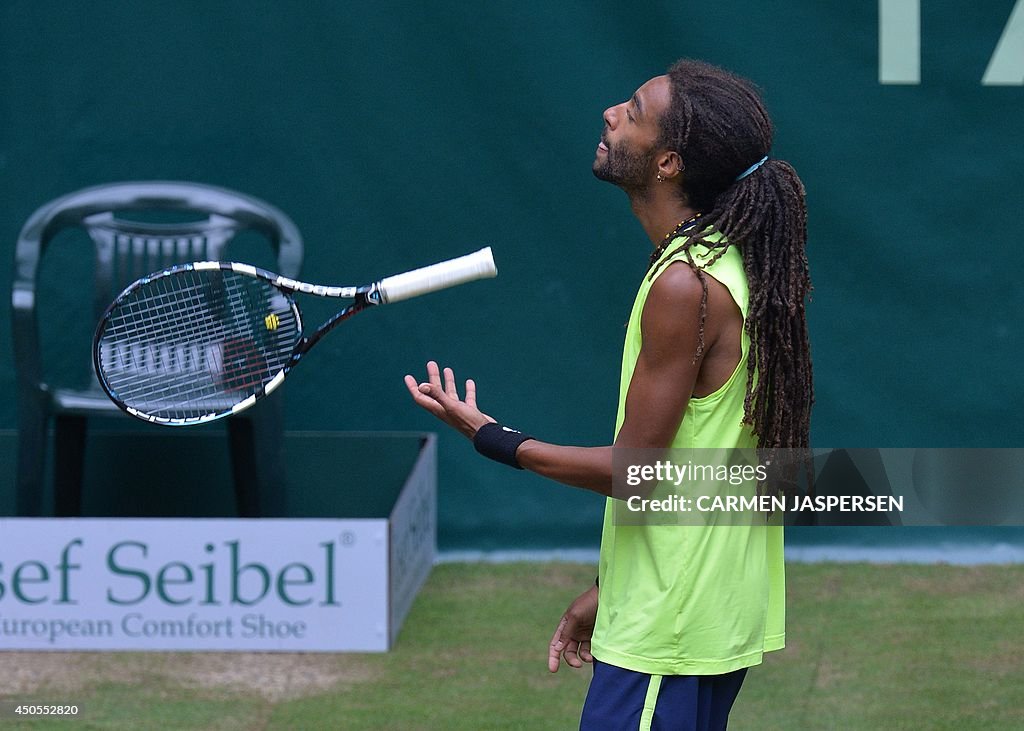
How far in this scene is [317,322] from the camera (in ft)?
13.3

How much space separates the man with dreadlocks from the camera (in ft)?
5.82

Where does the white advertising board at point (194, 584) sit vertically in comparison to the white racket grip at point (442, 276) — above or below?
below

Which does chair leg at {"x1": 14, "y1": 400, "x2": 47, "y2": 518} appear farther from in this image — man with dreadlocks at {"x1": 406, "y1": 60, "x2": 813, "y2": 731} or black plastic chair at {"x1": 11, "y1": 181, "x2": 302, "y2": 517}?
man with dreadlocks at {"x1": 406, "y1": 60, "x2": 813, "y2": 731}

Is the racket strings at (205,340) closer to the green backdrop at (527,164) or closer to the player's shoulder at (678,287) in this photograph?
the green backdrop at (527,164)

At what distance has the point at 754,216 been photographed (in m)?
1.84

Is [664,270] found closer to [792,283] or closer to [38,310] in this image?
[792,283]

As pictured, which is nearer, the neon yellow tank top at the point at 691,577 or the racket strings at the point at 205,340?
the neon yellow tank top at the point at 691,577

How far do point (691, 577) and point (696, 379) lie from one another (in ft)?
0.83

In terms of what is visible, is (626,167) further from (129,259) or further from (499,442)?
(129,259)

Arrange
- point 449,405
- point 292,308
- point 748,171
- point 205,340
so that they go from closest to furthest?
point 748,171, point 449,405, point 292,308, point 205,340

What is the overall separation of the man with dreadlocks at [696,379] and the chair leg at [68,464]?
2508mm

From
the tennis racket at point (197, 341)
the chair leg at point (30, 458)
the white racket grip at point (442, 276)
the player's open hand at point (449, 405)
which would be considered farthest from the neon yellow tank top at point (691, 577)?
the chair leg at point (30, 458)

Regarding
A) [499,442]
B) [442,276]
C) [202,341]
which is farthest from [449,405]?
[202,341]

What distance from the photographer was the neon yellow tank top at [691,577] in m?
1.81
